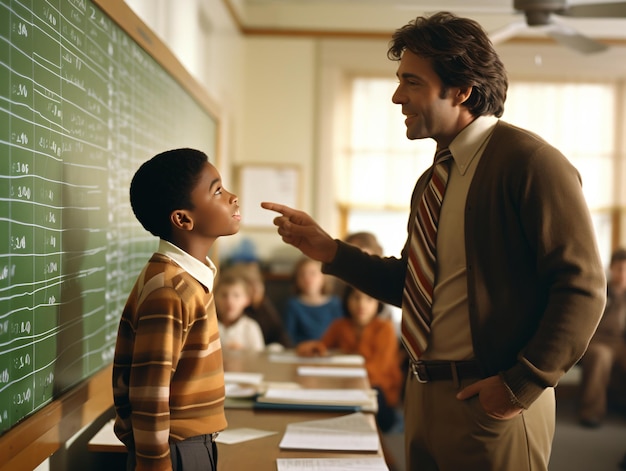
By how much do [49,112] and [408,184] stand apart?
171 inches

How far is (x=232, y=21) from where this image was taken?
480cm

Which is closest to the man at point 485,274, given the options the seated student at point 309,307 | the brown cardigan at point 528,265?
the brown cardigan at point 528,265

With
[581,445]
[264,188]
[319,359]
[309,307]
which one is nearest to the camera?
[319,359]

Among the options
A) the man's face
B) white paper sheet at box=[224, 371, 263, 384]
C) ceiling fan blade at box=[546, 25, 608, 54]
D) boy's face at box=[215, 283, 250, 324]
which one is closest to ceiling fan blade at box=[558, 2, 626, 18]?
ceiling fan blade at box=[546, 25, 608, 54]

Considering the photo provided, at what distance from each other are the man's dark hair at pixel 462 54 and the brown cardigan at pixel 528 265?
0.27 feet

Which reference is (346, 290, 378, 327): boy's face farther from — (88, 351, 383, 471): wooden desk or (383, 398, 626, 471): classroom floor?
(88, 351, 383, 471): wooden desk

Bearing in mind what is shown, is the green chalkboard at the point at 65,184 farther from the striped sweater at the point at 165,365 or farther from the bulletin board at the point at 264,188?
the bulletin board at the point at 264,188

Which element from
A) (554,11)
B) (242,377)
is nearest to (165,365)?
(242,377)

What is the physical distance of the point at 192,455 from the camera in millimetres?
1242

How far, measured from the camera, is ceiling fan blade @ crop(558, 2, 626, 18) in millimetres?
3180

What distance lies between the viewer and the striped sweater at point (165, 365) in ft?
3.69

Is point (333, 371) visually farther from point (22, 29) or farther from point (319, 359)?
point (22, 29)

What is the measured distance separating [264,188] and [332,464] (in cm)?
400

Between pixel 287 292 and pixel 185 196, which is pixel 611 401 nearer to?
pixel 287 292
